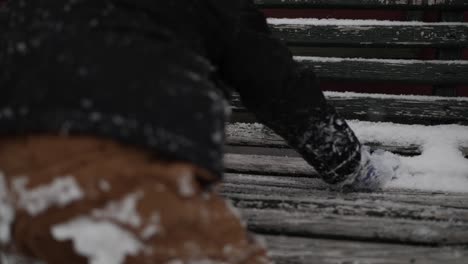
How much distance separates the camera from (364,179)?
1364 mm

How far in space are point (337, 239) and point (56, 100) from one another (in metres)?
0.72

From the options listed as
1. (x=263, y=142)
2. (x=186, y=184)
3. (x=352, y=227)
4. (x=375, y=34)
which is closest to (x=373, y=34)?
(x=375, y=34)

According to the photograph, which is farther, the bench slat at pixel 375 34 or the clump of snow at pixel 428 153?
the bench slat at pixel 375 34

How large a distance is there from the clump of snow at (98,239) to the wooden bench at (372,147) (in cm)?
43

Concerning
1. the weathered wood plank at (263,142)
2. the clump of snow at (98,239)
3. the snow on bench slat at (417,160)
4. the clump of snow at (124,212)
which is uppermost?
the clump of snow at (124,212)

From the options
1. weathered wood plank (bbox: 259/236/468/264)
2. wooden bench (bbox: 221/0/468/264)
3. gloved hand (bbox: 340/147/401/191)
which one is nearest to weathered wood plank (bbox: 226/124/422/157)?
wooden bench (bbox: 221/0/468/264)

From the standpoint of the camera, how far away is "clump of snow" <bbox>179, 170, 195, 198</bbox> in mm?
685

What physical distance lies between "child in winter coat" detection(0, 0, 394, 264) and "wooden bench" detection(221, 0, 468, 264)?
40 centimetres

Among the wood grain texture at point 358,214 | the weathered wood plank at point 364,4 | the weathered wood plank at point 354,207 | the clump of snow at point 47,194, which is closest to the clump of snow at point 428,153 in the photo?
the wood grain texture at point 358,214

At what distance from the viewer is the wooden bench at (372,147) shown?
3.58 feet

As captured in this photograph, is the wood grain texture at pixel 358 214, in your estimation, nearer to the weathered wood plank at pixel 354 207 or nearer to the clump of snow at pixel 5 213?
the weathered wood plank at pixel 354 207

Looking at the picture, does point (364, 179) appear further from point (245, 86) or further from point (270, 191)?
point (245, 86)

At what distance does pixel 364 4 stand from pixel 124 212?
1521 millimetres

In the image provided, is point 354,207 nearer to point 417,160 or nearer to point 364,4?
point 417,160
